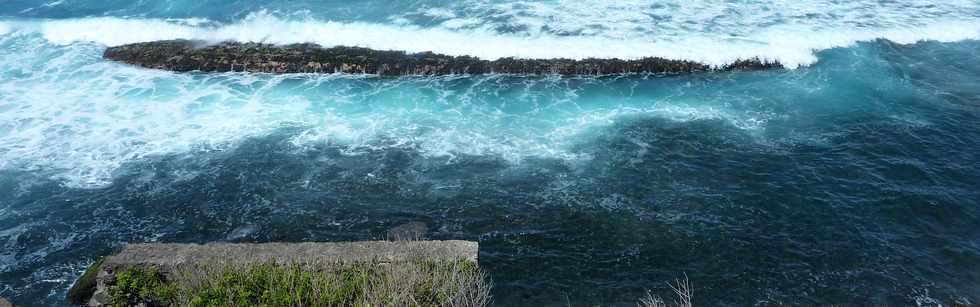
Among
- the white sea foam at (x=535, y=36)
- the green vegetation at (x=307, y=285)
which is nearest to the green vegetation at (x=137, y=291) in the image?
the green vegetation at (x=307, y=285)

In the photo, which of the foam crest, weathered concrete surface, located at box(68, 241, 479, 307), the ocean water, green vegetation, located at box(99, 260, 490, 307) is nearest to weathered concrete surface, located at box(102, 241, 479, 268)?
weathered concrete surface, located at box(68, 241, 479, 307)

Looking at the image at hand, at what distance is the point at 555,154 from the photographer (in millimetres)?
19797

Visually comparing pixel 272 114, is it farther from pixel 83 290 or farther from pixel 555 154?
pixel 555 154

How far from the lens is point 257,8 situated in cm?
3334

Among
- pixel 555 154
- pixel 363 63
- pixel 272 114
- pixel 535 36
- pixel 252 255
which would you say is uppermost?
pixel 535 36

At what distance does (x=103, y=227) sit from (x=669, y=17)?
26172 mm

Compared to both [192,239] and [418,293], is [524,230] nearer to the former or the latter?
[418,293]

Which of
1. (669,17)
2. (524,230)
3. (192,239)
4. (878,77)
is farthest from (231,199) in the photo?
(878,77)

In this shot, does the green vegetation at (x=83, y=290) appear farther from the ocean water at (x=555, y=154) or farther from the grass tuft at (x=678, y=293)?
the grass tuft at (x=678, y=293)

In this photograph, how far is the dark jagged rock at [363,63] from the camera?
26.1 metres

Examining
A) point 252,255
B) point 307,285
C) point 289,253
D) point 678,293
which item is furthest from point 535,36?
point 307,285

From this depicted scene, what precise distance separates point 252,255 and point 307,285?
8.18 ft

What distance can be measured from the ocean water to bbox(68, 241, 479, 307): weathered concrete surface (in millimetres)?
1320

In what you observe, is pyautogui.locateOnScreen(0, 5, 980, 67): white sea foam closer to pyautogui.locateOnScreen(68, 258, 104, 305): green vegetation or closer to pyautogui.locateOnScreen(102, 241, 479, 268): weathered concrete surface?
pyautogui.locateOnScreen(102, 241, 479, 268): weathered concrete surface
